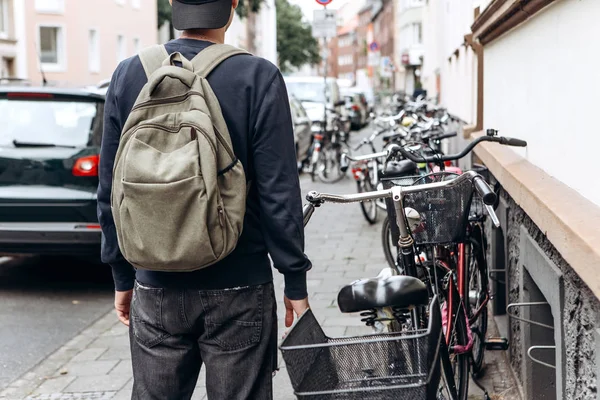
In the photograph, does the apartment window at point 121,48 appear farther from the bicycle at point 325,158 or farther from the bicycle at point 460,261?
the bicycle at point 460,261

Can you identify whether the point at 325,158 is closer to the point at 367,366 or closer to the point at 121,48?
the point at 367,366

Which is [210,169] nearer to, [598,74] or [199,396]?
[598,74]

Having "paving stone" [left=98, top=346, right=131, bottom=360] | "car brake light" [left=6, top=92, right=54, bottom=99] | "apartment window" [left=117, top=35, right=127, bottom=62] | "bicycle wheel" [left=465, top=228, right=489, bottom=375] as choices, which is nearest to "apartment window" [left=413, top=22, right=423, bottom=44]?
"apartment window" [left=117, top=35, right=127, bottom=62]

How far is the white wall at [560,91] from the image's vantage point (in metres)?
3.25

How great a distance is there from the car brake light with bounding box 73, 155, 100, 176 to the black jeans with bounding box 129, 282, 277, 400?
15.1 feet

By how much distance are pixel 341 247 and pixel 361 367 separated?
7419mm

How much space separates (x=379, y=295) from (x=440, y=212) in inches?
49.0

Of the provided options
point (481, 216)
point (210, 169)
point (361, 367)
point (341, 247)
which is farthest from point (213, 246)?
point (341, 247)

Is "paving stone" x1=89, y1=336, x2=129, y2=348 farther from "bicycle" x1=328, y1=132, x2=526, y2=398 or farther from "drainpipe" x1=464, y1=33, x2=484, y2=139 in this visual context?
"drainpipe" x1=464, y1=33, x2=484, y2=139

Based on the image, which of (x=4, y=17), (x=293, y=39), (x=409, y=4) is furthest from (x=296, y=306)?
(x=293, y=39)

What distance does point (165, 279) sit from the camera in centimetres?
288

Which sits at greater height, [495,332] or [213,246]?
[213,246]

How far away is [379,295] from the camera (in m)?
2.76

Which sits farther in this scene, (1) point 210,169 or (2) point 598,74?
(2) point 598,74
